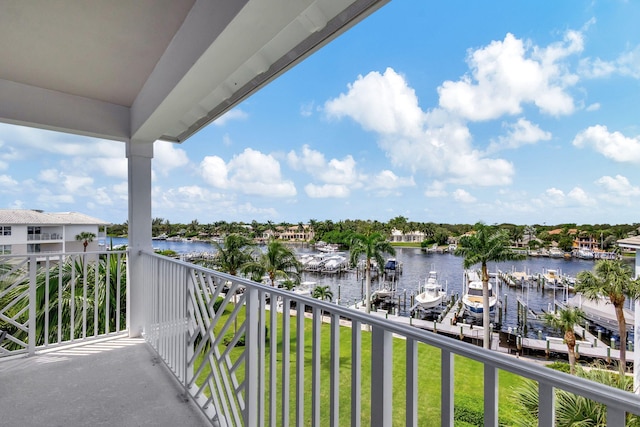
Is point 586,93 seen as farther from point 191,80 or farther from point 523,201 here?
point 191,80

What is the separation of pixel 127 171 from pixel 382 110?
18.5 meters

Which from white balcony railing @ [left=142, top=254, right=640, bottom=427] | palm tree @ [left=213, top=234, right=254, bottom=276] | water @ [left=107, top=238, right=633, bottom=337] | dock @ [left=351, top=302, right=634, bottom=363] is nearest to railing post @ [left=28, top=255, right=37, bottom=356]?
white balcony railing @ [left=142, top=254, right=640, bottom=427]

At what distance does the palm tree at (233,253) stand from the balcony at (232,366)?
1204 centimetres

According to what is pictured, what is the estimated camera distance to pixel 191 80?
2090 millimetres

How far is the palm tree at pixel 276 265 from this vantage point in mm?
15863

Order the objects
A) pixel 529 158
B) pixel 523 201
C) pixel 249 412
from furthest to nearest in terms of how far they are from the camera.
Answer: pixel 529 158 < pixel 523 201 < pixel 249 412

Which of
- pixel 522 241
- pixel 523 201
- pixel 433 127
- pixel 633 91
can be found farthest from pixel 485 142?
pixel 522 241

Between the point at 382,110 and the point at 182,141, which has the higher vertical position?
the point at 382,110

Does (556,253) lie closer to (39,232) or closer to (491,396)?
(491,396)

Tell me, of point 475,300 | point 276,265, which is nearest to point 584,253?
point 475,300

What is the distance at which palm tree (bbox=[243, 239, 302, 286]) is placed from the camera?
52.0ft

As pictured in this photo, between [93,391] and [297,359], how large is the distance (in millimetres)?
2061

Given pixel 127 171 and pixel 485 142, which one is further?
pixel 485 142

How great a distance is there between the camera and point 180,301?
242 centimetres
